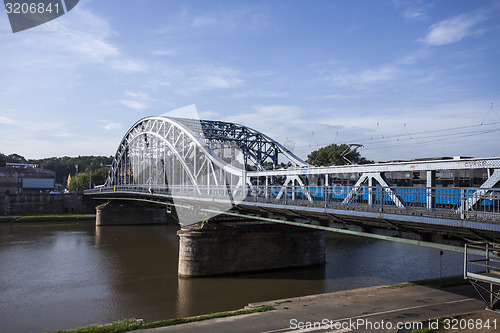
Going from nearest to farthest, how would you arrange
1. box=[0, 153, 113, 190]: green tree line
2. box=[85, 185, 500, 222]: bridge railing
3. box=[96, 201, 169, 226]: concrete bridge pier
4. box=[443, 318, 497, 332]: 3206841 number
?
box=[85, 185, 500, 222]: bridge railing → box=[443, 318, 497, 332]: 3206841 number → box=[96, 201, 169, 226]: concrete bridge pier → box=[0, 153, 113, 190]: green tree line

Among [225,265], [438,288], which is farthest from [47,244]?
[438,288]

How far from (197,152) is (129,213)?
26.9m

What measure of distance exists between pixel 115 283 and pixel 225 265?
284 inches

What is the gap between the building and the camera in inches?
3551

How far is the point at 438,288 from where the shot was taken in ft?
64.5

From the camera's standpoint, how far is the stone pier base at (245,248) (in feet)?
86.2

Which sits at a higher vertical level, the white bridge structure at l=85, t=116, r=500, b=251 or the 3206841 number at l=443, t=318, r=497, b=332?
the white bridge structure at l=85, t=116, r=500, b=251

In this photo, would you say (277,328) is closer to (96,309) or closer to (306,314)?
(306,314)

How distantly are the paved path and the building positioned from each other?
3583 inches

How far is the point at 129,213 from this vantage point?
63594mm

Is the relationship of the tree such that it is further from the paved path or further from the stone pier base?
the paved path

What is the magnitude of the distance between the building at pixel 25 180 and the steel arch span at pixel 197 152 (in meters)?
40.0

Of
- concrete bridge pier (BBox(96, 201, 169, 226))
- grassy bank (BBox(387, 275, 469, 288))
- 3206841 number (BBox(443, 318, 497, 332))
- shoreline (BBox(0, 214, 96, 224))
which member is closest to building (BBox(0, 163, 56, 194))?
shoreline (BBox(0, 214, 96, 224))

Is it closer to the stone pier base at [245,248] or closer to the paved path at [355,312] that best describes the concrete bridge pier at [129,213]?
the stone pier base at [245,248]
